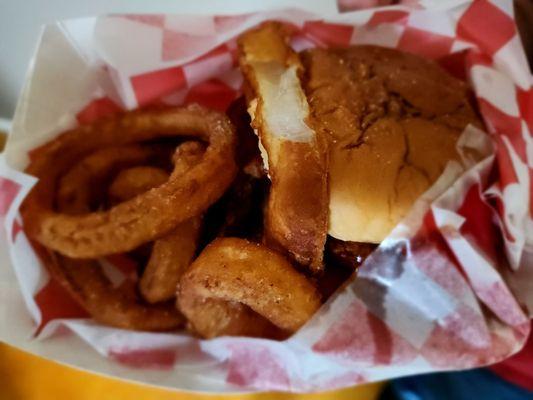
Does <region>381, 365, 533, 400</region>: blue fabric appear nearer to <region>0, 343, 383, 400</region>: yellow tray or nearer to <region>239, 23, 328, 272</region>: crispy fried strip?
<region>0, 343, 383, 400</region>: yellow tray

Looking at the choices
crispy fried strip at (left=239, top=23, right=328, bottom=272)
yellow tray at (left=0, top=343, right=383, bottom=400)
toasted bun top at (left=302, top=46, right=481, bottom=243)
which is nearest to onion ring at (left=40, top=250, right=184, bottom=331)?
yellow tray at (left=0, top=343, right=383, bottom=400)

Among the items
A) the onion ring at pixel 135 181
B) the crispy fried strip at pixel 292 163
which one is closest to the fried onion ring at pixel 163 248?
the onion ring at pixel 135 181

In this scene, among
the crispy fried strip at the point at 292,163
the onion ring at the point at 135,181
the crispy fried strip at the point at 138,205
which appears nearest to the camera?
the crispy fried strip at the point at 292,163

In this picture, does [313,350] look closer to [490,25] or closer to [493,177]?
[493,177]

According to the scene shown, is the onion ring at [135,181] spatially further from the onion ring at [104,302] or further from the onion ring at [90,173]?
the onion ring at [104,302]

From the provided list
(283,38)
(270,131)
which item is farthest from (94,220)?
(283,38)

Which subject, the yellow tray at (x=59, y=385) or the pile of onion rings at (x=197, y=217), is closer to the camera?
the pile of onion rings at (x=197, y=217)

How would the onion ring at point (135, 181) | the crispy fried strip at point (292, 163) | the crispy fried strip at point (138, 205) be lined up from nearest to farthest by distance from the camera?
1. the crispy fried strip at point (292, 163)
2. the crispy fried strip at point (138, 205)
3. the onion ring at point (135, 181)
